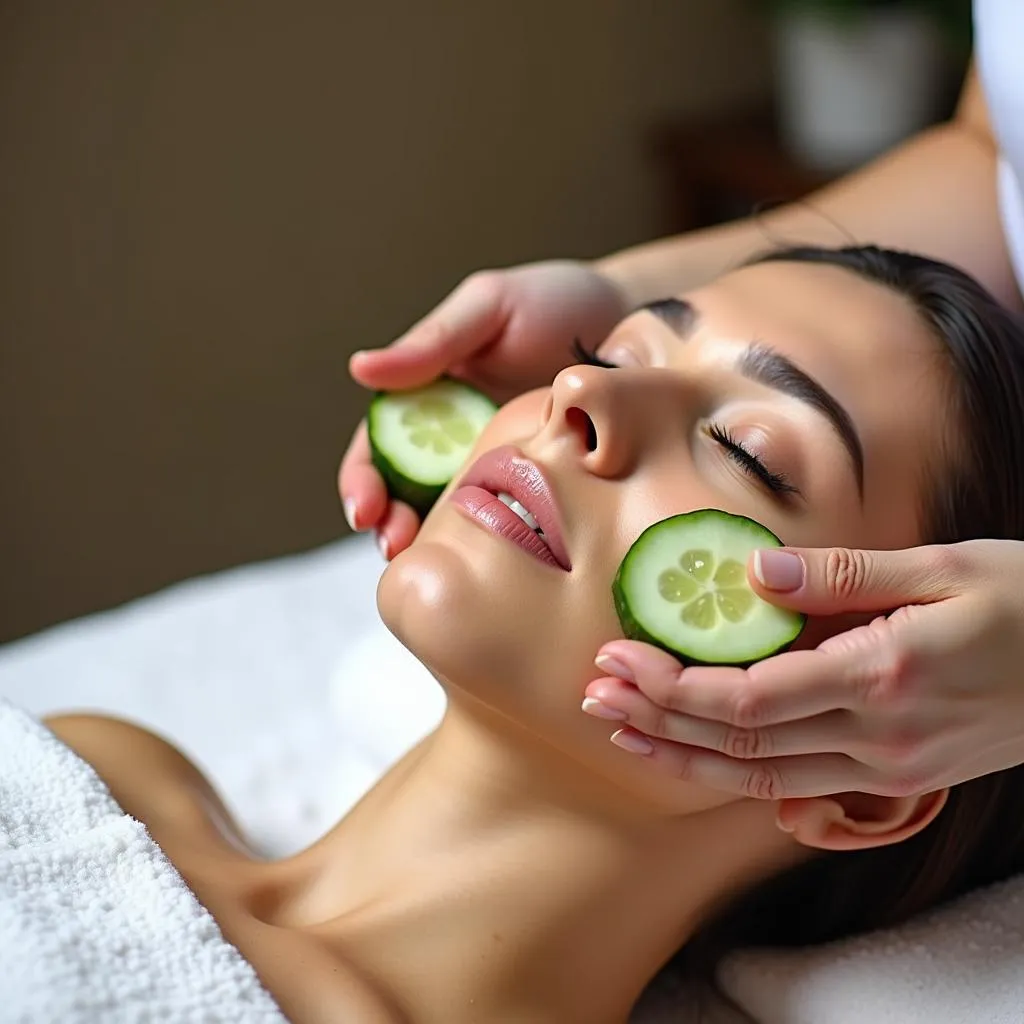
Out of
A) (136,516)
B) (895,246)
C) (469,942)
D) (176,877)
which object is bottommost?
(136,516)

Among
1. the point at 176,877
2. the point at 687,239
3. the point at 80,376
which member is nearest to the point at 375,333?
the point at 80,376

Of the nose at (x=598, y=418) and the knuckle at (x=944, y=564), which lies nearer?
the knuckle at (x=944, y=564)

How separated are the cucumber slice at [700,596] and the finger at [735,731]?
43 millimetres

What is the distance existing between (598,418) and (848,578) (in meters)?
0.24

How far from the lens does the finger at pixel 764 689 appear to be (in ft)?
2.88

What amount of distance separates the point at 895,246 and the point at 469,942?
2.92 feet

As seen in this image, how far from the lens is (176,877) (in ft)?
3.52

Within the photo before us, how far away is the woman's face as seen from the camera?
1.03 meters

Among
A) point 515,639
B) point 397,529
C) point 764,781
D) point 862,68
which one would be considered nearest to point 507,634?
point 515,639

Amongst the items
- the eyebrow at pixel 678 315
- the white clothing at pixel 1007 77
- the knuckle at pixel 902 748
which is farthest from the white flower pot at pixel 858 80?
the knuckle at pixel 902 748

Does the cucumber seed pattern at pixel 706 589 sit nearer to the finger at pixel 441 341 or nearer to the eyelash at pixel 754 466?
the eyelash at pixel 754 466

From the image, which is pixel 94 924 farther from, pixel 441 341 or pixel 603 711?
pixel 441 341

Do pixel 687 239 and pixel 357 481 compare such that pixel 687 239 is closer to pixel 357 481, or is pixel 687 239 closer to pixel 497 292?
pixel 497 292

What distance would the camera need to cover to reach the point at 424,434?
4.49ft
